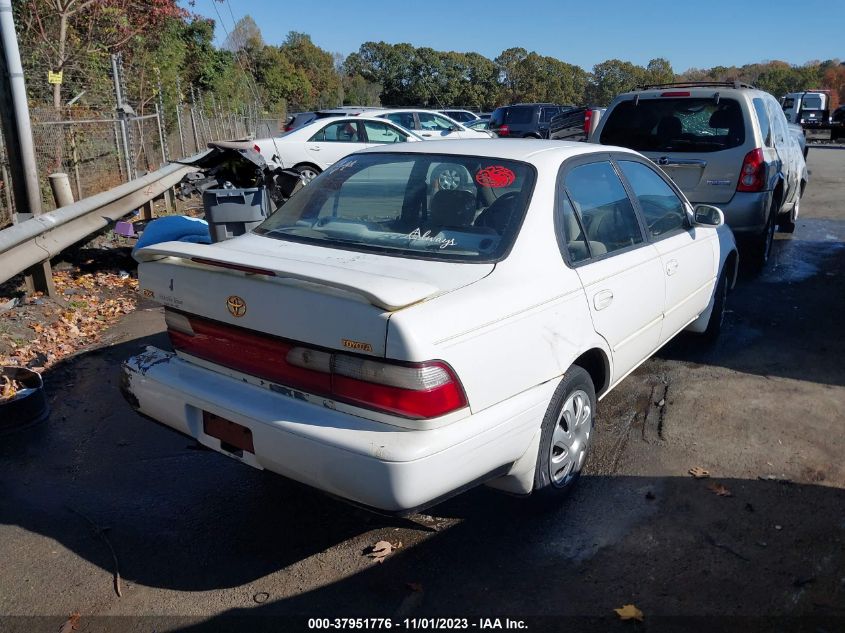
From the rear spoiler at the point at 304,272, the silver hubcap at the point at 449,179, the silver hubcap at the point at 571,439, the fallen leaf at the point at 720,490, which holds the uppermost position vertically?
the silver hubcap at the point at 449,179

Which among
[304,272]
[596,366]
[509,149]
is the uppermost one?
[509,149]

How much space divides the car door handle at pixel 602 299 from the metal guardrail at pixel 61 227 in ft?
15.3

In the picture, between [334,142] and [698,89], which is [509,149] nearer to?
[698,89]

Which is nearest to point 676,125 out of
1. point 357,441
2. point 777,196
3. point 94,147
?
point 777,196

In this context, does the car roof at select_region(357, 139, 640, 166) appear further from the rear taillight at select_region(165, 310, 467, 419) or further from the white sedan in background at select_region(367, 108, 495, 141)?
the white sedan in background at select_region(367, 108, 495, 141)

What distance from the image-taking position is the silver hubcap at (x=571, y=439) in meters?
3.38

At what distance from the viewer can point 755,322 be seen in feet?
21.3

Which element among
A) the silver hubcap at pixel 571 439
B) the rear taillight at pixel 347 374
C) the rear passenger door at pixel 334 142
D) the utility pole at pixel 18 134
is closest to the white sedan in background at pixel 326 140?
the rear passenger door at pixel 334 142

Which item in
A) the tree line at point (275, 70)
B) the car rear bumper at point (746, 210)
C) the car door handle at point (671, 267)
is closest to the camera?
the car door handle at point (671, 267)

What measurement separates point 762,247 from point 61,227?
7532mm

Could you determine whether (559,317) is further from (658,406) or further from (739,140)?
(739,140)

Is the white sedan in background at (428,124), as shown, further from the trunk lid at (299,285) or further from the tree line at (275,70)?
the trunk lid at (299,285)

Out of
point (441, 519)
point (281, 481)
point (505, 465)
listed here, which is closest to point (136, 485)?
point (281, 481)

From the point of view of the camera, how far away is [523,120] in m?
23.5
